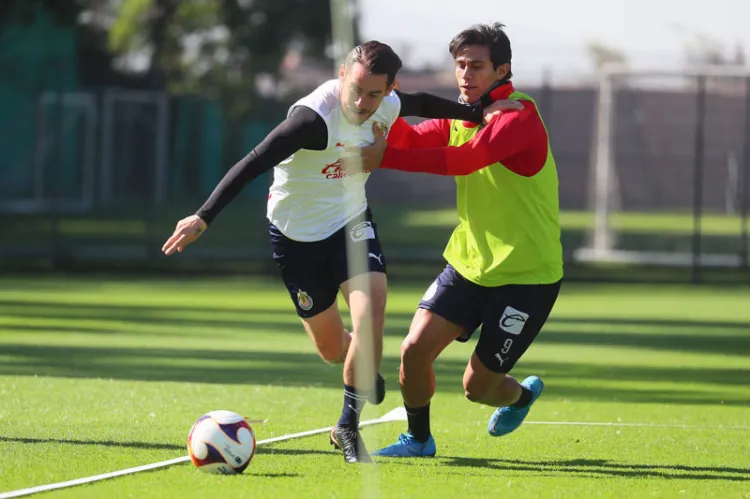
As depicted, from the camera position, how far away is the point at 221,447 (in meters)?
7.12

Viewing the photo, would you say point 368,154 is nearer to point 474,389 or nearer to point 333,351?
point 474,389

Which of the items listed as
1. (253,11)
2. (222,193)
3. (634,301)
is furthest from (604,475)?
(253,11)

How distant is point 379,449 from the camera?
8047 mm

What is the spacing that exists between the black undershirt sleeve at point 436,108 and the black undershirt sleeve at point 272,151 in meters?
0.70

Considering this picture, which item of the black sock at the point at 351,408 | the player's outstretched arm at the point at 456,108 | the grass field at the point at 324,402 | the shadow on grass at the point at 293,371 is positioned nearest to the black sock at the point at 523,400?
the grass field at the point at 324,402

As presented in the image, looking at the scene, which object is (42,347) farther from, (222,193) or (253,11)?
(253,11)

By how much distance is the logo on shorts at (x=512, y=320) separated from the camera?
771 cm

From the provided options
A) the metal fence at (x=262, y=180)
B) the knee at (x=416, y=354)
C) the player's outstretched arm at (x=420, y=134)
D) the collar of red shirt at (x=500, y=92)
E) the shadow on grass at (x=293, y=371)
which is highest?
the collar of red shirt at (x=500, y=92)

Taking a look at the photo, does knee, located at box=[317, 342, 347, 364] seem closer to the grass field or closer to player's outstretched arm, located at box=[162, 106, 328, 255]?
the grass field

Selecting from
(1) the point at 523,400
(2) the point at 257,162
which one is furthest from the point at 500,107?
(1) the point at 523,400

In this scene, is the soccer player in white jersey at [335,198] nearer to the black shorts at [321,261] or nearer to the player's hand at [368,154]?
the black shorts at [321,261]

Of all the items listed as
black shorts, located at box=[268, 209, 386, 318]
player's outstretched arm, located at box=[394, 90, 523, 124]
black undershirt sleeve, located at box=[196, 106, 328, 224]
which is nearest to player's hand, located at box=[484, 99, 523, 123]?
player's outstretched arm, located at box=[394, 90, 523, 124]

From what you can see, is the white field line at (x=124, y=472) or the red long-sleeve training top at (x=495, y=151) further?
the red long-sleeve training top at (x=495, y=151)

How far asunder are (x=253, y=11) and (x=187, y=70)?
23.4 feet
